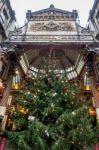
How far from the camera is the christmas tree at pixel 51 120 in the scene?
11.9m

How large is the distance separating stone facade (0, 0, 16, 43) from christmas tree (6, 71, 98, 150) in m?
15.6

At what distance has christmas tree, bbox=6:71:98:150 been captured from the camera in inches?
468

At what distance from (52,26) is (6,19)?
8522 mm

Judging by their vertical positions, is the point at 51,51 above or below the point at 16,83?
above

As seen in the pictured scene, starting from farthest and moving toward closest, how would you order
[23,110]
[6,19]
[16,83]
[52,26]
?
[6,19] < [52,26] < [16,83] < [23,110]

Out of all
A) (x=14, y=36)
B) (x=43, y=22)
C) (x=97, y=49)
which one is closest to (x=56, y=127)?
(x=97, y=49)

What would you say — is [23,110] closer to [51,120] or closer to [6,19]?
[51,120]

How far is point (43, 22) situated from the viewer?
97.1ft

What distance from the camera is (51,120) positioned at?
1330 centimetres

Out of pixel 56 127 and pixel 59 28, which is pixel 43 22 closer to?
pixel 59 28

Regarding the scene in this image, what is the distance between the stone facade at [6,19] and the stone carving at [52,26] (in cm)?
397

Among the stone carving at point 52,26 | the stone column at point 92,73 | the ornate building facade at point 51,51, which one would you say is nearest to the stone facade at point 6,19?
the ornate building facade at point 51,51

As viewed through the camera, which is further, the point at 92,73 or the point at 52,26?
the point at 52,26

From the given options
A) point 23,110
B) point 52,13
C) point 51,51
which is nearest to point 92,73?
point 51,51
